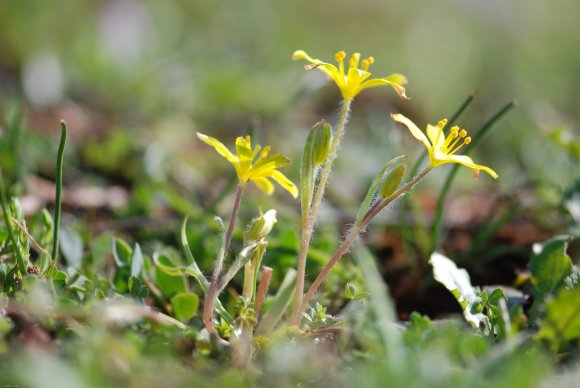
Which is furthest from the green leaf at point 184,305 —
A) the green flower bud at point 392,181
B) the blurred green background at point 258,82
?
the blurred green background at point 258,82

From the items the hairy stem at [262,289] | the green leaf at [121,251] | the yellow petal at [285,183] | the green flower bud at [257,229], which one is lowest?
the green leaf at [121,251]

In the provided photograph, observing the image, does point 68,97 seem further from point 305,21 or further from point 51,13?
point 305,21

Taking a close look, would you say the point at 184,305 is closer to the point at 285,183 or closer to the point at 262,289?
the point at 262,289

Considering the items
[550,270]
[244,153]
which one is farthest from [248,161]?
[550,270]

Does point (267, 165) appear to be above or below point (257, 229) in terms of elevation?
above

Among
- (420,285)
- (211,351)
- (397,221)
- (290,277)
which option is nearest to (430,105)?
(397,221)

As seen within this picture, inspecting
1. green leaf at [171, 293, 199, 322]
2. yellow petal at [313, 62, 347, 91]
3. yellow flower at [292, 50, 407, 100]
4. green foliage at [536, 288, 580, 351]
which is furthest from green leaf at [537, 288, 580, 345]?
green leaf at [171, 293, 199, 322]

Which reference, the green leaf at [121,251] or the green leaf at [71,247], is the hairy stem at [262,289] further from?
the green leaf at [71,247]
